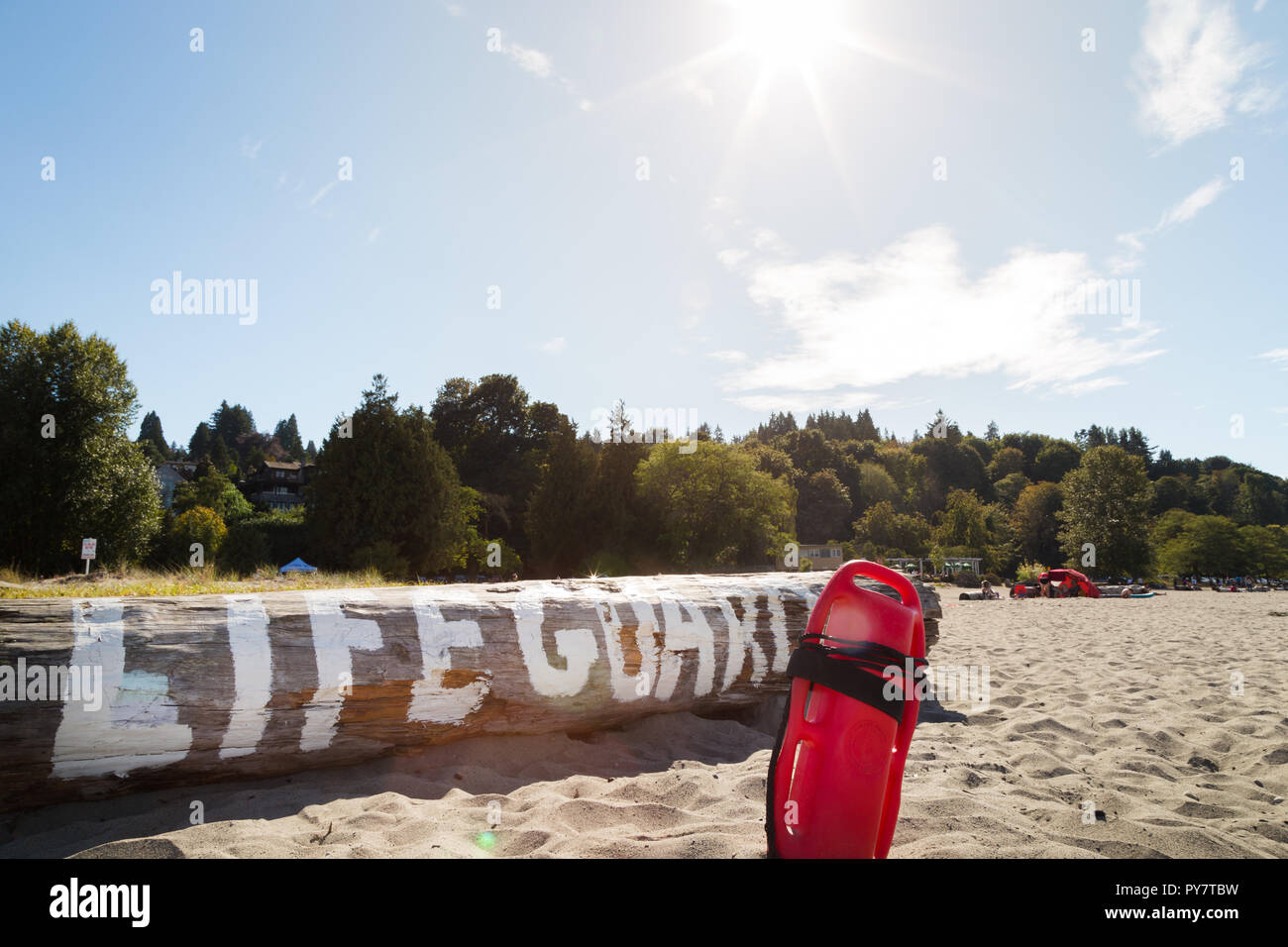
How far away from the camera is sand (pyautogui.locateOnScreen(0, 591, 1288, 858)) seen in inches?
108

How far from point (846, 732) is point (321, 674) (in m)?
3.03

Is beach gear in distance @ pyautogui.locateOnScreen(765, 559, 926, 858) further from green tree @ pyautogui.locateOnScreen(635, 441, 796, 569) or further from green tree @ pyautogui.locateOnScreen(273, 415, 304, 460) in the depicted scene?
green tree @ pyautogui.locateOnScreen(273, 415, 304, 460)

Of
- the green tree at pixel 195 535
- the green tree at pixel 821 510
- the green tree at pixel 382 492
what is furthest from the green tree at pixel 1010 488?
the green tree at pixel 195 535

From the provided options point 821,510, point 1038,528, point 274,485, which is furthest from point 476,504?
point 1038,528

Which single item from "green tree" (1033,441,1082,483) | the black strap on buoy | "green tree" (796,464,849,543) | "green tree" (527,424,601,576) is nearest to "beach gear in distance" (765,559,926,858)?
the black strap on buoy

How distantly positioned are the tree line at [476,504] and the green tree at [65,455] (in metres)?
0.05

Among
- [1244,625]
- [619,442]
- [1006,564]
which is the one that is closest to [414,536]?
[619,442]

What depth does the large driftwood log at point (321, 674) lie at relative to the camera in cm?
315

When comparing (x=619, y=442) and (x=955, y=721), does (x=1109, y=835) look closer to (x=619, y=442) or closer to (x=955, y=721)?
(x=955, y=721)

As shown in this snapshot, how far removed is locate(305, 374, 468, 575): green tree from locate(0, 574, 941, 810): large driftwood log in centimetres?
2084

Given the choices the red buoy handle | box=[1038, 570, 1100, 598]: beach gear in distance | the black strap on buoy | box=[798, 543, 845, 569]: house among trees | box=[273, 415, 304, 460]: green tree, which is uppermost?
box=[273, 415, 304, 460]: green tree

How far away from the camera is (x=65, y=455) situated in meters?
22.5

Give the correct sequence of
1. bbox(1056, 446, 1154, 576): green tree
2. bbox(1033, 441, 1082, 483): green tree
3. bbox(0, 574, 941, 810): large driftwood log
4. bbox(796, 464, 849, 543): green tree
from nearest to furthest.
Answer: bbox(0, 574, 941, 810): large driftwood log → bbox(1056, 446, 1154, 576): green tree → bbox(796, 464, 849, 543): green tree → bbox(1033, 441, 1082, 483): green tree
